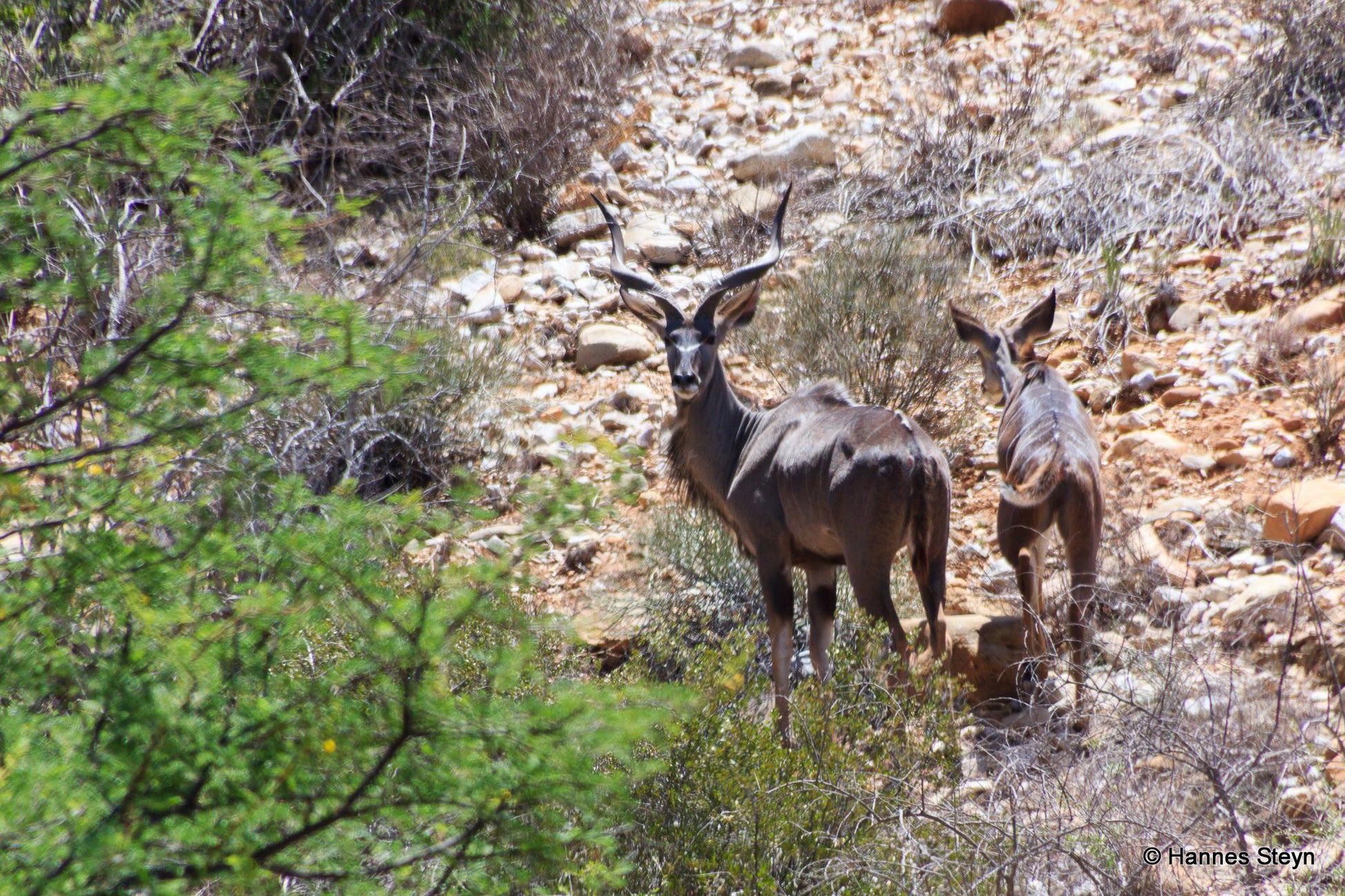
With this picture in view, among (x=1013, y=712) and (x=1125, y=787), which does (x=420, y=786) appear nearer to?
(x=1125, y=787)

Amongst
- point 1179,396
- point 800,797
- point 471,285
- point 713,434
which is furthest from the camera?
point 471,285

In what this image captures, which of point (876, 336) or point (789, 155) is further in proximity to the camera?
point (789, 155)

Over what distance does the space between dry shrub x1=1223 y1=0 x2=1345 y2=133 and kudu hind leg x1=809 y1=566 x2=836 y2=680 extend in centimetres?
786

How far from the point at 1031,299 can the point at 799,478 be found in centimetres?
525

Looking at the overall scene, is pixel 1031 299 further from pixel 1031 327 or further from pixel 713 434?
pixel 713 434

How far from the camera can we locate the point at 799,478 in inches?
251

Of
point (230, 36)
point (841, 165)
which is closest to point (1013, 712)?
point (841, 165)

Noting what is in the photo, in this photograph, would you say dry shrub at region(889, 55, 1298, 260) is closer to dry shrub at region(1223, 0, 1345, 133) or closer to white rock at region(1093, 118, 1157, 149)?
white rock at region(1093, 118, 1157, 149)

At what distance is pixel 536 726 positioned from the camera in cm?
293

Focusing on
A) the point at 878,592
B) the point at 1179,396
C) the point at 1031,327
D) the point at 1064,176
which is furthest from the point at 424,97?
the point at 878,592

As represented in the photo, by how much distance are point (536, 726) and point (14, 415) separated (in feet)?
5.54

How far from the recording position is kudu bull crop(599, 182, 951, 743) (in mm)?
5918

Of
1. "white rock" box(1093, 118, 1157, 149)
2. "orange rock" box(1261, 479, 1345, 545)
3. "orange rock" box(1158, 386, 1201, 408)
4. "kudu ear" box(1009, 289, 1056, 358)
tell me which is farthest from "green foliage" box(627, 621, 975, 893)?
"white rock" box(1093, 118, 1157, 149)

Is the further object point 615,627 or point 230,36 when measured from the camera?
point 230,36
